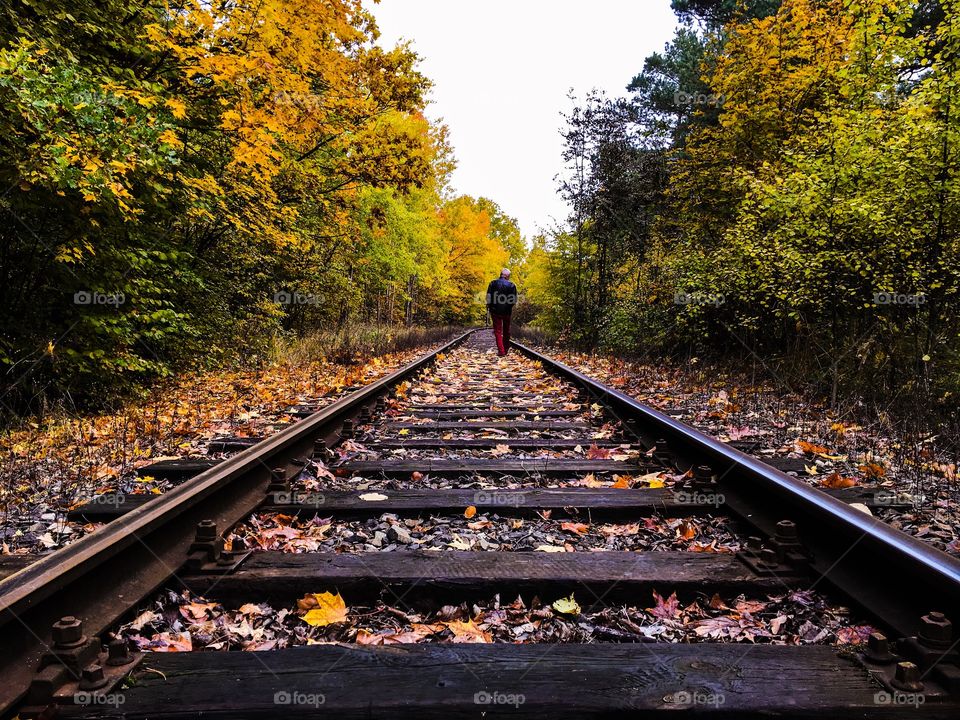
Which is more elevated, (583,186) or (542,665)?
(583,186)

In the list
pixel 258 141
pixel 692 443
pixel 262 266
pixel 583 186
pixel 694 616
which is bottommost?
pixel 694 616

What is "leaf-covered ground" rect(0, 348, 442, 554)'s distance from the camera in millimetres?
2996

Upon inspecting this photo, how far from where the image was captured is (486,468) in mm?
3732

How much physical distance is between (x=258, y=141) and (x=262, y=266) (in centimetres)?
337

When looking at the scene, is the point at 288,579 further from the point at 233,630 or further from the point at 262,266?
the point at 262,266

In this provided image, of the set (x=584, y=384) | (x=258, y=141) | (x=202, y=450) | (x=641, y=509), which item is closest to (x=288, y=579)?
(x=641, y=509)

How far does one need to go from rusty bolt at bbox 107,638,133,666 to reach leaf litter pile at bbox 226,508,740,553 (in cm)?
78

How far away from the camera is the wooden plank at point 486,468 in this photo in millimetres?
3738

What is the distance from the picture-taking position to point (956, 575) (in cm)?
172
